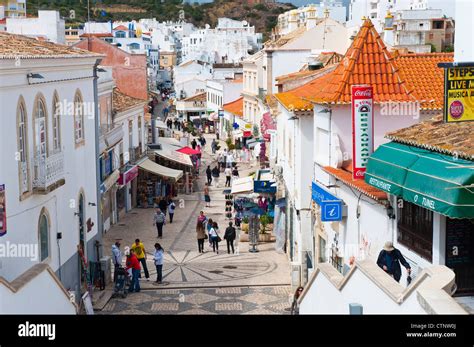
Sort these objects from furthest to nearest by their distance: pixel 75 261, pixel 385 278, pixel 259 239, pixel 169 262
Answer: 1. pixel 259 239
2. pixel 169 262
3. pixel 75 261
4. pixel 385 278

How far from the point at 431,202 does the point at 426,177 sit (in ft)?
1.71

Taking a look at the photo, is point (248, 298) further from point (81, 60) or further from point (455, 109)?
point (455, 109)

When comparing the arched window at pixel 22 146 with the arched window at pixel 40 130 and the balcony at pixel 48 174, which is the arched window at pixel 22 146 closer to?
the balcony at pixel 48 174

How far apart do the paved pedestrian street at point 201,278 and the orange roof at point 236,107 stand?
1150 inches

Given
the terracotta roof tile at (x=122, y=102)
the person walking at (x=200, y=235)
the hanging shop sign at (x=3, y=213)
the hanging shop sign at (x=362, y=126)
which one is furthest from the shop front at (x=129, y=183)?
the hanging shop sign at (x=3, y=213)

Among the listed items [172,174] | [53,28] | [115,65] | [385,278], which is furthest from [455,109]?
[53,28]

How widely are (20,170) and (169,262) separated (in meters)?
10.8

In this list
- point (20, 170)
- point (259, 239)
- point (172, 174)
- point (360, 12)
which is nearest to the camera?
point (20, 170)

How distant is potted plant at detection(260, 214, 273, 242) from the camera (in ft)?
98.9

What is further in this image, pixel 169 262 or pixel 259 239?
pixel 259 239

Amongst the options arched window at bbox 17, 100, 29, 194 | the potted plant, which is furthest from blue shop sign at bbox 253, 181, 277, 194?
arched window at bbox 17, 100, 29, 194

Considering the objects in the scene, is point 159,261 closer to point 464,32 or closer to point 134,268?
point 134,268

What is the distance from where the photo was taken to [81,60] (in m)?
21.0

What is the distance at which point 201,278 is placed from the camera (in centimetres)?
2400
